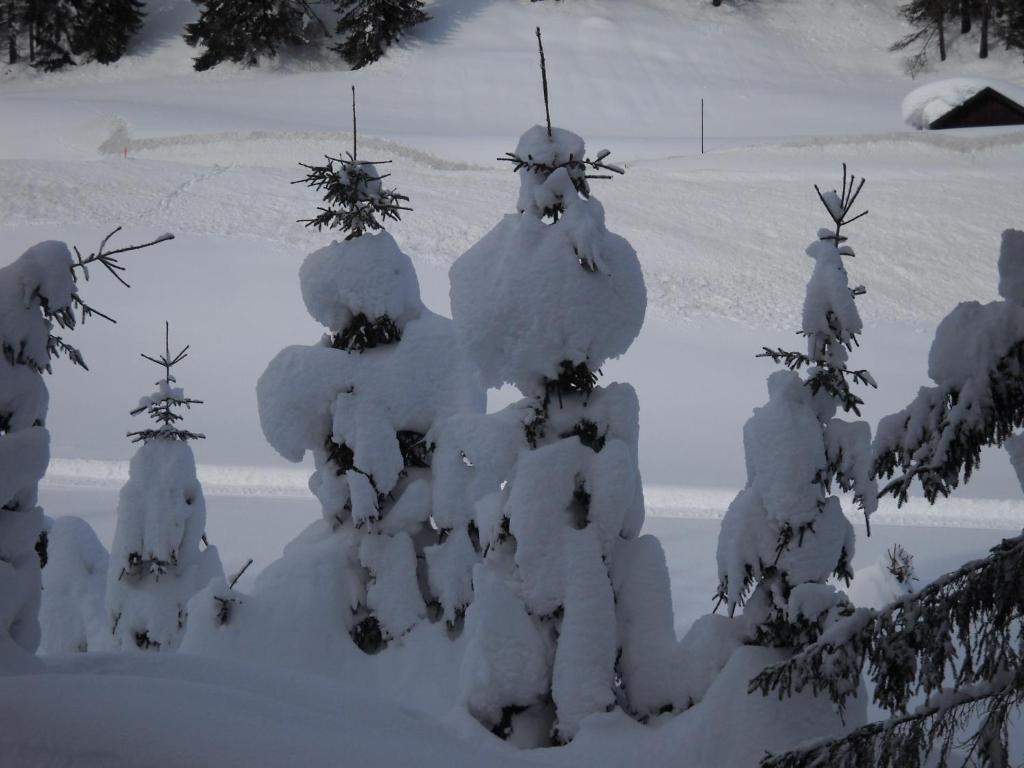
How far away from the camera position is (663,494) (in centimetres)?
1769

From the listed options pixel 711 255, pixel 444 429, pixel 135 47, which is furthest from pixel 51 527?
pixel 135 47

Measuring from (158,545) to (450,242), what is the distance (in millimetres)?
15884

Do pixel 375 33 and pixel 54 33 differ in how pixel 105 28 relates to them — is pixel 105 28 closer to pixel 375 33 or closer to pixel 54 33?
pixel 54 33

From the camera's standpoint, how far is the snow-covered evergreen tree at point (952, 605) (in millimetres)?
3945

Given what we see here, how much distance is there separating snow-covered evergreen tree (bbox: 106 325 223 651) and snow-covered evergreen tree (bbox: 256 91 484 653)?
2075mm

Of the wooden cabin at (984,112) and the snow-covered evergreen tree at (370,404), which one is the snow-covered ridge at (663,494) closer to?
the snow-covered evergreen tree at (370,404)

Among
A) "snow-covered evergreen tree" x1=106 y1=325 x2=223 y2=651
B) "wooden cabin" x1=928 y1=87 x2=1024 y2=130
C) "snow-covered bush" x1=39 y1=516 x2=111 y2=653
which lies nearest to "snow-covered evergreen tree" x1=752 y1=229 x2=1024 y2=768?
"snow-covered evergreen tree" x1=106 y1=325 x2=223 y2=651

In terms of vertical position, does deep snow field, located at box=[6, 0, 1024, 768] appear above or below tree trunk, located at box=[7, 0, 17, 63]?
below

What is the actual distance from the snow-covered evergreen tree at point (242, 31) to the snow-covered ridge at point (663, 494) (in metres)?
28.5

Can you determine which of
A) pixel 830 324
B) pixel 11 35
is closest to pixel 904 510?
pixel 830 324

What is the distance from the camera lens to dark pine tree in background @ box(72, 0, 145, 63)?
4494 cm

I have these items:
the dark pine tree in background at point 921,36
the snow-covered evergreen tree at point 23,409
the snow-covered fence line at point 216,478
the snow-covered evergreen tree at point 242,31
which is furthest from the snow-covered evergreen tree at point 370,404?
the dark pine tree in background at point 921,36

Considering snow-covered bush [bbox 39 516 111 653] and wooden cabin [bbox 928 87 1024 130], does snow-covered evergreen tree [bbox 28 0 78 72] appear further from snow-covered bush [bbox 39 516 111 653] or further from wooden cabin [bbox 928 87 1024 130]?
snow-covered bush [bbox 39 516 111 653]

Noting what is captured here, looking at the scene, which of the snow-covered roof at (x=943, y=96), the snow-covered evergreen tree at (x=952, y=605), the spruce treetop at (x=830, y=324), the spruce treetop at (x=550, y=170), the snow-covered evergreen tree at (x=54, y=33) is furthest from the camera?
the snow-covered evergreen tree at (x=54, y=33)
